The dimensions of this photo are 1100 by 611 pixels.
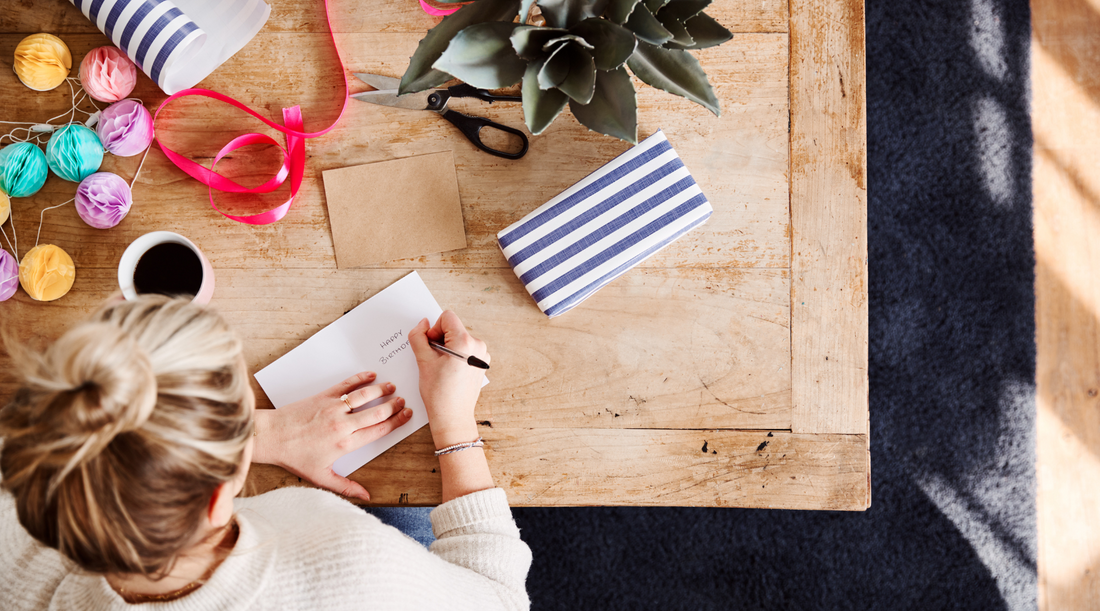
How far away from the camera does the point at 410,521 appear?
3.37 feet

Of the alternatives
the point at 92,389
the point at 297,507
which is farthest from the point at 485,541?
the point at 92,389

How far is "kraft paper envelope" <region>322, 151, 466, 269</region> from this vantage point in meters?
0.85

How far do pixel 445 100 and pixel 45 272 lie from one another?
552 millimetres

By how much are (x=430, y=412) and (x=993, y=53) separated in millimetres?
1478

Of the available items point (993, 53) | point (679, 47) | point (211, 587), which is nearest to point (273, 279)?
point (211, 587)

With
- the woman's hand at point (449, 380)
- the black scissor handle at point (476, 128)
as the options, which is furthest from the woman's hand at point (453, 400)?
the black scissor handle at point (476, 128)

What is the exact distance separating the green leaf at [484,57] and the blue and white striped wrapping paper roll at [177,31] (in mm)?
367

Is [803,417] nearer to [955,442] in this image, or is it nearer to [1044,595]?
[955,442]

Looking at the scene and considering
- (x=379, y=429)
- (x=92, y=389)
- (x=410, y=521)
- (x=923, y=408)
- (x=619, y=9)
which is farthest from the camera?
(x=923, y=408)

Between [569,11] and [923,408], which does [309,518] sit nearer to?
[569,11]

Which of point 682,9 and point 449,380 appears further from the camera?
point 449,380

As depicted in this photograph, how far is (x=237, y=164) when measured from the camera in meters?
0.87

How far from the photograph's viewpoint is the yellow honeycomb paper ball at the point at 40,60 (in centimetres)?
82

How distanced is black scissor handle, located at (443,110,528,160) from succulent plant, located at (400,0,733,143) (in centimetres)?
15
